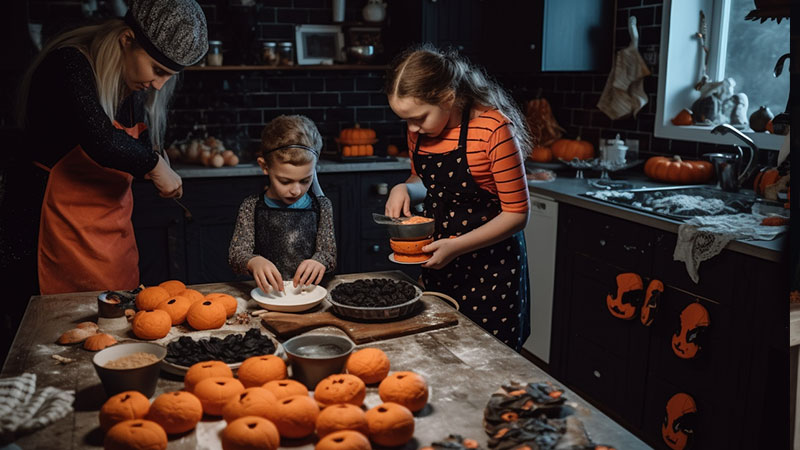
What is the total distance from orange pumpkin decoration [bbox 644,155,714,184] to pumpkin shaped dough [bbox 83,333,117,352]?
2.65 meters

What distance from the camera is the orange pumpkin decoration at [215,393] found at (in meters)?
1.16

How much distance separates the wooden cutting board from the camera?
5.17 feet

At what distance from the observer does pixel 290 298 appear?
1.76 m

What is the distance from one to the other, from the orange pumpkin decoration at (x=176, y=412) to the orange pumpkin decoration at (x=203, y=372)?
10cm

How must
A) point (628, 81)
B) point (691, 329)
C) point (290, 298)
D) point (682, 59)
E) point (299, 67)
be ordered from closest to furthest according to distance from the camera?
1. point (290, 298)
2. point (691, 329)
3. point (682, 59)
4. point (628, 81)
5. point (299, 67)

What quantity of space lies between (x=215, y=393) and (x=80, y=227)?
127 centimetres

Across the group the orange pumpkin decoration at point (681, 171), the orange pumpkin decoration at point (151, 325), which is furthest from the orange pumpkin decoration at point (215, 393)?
the orange pumpkin decoration at point (681, 171)

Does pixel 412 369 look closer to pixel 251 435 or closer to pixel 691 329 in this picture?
pixel 251 435

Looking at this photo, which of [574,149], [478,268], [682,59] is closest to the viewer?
[478,268]

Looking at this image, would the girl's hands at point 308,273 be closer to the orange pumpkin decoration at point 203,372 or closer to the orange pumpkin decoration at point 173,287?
the orange pumpkin decoration at point 173,287

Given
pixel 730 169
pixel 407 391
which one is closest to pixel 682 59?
pixel 730 169

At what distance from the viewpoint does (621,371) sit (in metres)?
2.90

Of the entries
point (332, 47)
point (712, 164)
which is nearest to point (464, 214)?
point (712, 164)

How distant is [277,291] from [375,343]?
36 centimetres
